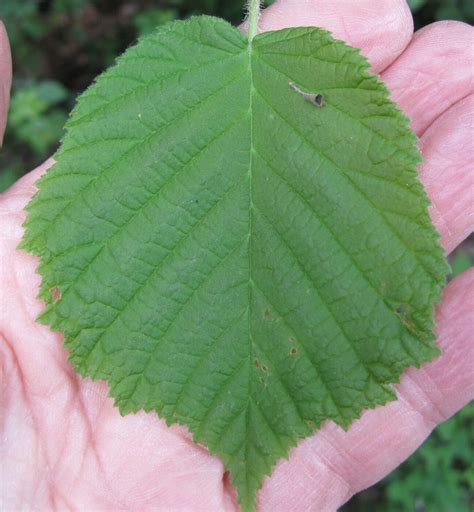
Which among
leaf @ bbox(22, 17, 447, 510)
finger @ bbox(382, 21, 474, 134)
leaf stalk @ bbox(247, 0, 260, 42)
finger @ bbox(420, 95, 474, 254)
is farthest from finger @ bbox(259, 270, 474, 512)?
leaf stalk @ bbox(247, 0, 260, 42)

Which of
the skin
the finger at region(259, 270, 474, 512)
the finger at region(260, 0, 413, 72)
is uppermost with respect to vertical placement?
the finger at region(260, 0, 413, 72)

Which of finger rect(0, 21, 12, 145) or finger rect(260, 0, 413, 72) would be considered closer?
finger rect(0, 21, 12, 145)

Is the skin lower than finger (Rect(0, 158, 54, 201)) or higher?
lower

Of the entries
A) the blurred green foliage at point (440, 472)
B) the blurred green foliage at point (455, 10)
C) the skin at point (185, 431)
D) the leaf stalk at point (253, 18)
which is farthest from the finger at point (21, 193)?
the blurred green foliage at point (440, 472)

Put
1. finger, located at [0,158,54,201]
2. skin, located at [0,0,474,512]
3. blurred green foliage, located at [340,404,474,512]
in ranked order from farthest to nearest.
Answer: blurred green foliage, located at [340,404,474,512]
finger, located at [0,158,54,201]
skin, located at [0,0,474,512]

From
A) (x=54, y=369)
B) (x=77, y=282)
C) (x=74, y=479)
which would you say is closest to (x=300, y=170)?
(x=77, y=282)

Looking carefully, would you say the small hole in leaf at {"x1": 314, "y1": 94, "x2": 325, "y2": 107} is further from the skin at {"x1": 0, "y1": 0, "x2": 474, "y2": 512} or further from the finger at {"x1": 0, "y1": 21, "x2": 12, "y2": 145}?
the finger at {"x1": 0, "y1": 21, "x2": 12, "y2": 145}

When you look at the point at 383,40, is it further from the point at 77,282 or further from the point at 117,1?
the point at 117,1
